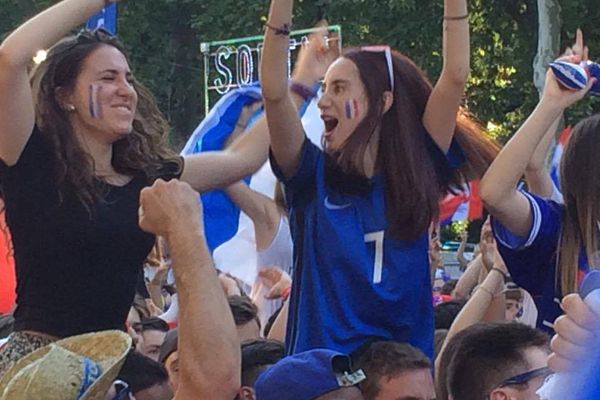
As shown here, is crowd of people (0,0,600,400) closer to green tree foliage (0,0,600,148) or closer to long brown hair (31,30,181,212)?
long brown hair (31,30,181,212)

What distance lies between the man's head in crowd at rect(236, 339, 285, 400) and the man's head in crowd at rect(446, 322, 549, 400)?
60 centimetres

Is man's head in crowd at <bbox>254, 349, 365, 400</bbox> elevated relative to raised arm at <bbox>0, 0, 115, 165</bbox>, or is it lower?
lower

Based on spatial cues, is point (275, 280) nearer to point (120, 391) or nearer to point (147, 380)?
point (147, 380)

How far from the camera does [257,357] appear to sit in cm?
370

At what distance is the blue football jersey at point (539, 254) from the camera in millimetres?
3574

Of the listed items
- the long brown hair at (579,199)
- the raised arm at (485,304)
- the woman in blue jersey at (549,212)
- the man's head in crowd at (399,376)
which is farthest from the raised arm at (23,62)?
the raised arm at (485,304)

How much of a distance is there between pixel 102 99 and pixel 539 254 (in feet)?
4.02

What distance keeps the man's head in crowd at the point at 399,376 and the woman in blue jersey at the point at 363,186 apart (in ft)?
0.75

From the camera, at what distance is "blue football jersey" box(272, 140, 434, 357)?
3592mm

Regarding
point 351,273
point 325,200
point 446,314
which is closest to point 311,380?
point 351,273

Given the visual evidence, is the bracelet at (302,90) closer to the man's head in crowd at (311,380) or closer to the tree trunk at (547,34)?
the man's head in crowd at (311,380)

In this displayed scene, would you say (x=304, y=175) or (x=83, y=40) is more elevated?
(x=83, y=40)

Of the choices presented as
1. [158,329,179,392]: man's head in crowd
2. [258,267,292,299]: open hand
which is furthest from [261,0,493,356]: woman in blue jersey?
[258,267,292,299]: open hand

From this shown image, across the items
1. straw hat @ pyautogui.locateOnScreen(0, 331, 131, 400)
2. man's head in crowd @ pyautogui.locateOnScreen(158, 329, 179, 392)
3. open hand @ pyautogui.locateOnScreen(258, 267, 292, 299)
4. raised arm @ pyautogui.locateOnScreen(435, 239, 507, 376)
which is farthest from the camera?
open hand @ pyautogui.locateOnScreen(258, 267, 292, 299)
